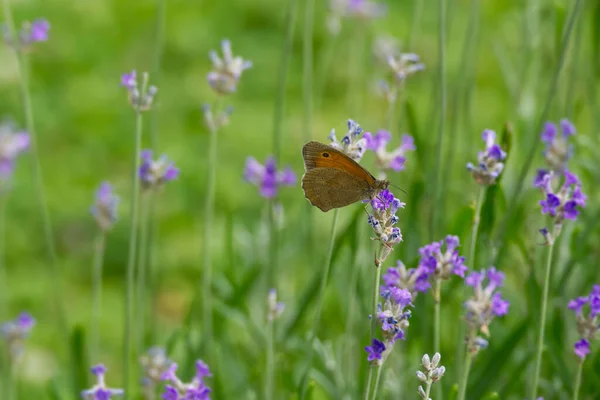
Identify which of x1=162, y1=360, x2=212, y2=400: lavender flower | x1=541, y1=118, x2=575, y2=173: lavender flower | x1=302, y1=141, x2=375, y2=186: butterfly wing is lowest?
x1=162, y1=360, x2=212, y2=400: lavender flower

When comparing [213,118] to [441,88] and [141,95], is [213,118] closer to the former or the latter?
[141,95]

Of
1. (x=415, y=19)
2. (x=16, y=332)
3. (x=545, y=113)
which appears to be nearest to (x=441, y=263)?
(x=545, y=113)

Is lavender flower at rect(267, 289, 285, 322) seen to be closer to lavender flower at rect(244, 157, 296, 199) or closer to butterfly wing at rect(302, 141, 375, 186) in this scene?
butterfly wing at rect(302, 141, 375, 186)

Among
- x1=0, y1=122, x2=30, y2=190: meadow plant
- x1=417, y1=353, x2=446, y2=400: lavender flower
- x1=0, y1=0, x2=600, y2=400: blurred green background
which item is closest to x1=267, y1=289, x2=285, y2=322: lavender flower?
x1=0, y1=0, x2=600, y2=400: blurred green background

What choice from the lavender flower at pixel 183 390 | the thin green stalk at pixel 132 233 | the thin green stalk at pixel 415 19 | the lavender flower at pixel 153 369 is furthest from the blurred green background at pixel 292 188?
the lavender flower at pixel 183 390

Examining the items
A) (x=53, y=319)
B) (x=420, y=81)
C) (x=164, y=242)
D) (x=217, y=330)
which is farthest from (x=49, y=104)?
(x=217, y=330)

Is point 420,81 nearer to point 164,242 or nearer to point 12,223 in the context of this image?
point 164,242
